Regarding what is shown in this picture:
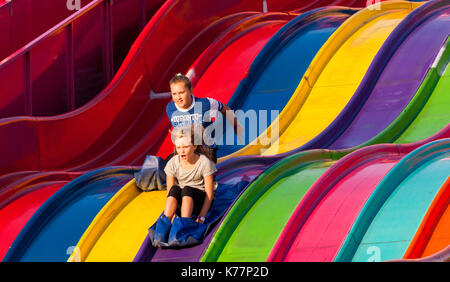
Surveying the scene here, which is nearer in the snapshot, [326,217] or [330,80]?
[326,217]

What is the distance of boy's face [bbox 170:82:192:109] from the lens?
7797 millimetres

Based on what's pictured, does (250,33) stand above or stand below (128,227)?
above

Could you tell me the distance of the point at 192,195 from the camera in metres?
7.33

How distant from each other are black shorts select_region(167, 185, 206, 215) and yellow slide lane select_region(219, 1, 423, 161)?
170 cm

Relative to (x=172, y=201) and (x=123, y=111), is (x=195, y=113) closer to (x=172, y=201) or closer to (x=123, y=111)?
(x=172, y=201)

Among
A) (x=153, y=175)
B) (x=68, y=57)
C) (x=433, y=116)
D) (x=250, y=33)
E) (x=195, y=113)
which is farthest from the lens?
(x=250, y=33)

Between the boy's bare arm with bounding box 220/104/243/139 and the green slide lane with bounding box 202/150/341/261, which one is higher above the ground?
the boy's bare arm with bounding box 220/104/243/139

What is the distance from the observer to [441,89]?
920cm

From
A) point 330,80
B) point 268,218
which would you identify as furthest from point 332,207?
point 330,80

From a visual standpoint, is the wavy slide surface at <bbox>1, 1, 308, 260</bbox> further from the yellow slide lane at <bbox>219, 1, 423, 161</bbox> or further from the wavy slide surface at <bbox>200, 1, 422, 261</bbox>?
the wavy slide surface at <bbox>200, 1, 422, 261</bbox>

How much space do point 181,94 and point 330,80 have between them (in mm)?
2537

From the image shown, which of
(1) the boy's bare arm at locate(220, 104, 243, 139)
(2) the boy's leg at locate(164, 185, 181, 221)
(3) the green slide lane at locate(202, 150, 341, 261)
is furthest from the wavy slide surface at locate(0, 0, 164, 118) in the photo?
(3) the green slide lane at locate(202, 150, 341, 261)

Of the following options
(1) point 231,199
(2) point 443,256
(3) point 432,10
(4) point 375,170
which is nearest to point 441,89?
(3) point 432,10

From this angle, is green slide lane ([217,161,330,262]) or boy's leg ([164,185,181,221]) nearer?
green slide lane ([217,161,330,262])
